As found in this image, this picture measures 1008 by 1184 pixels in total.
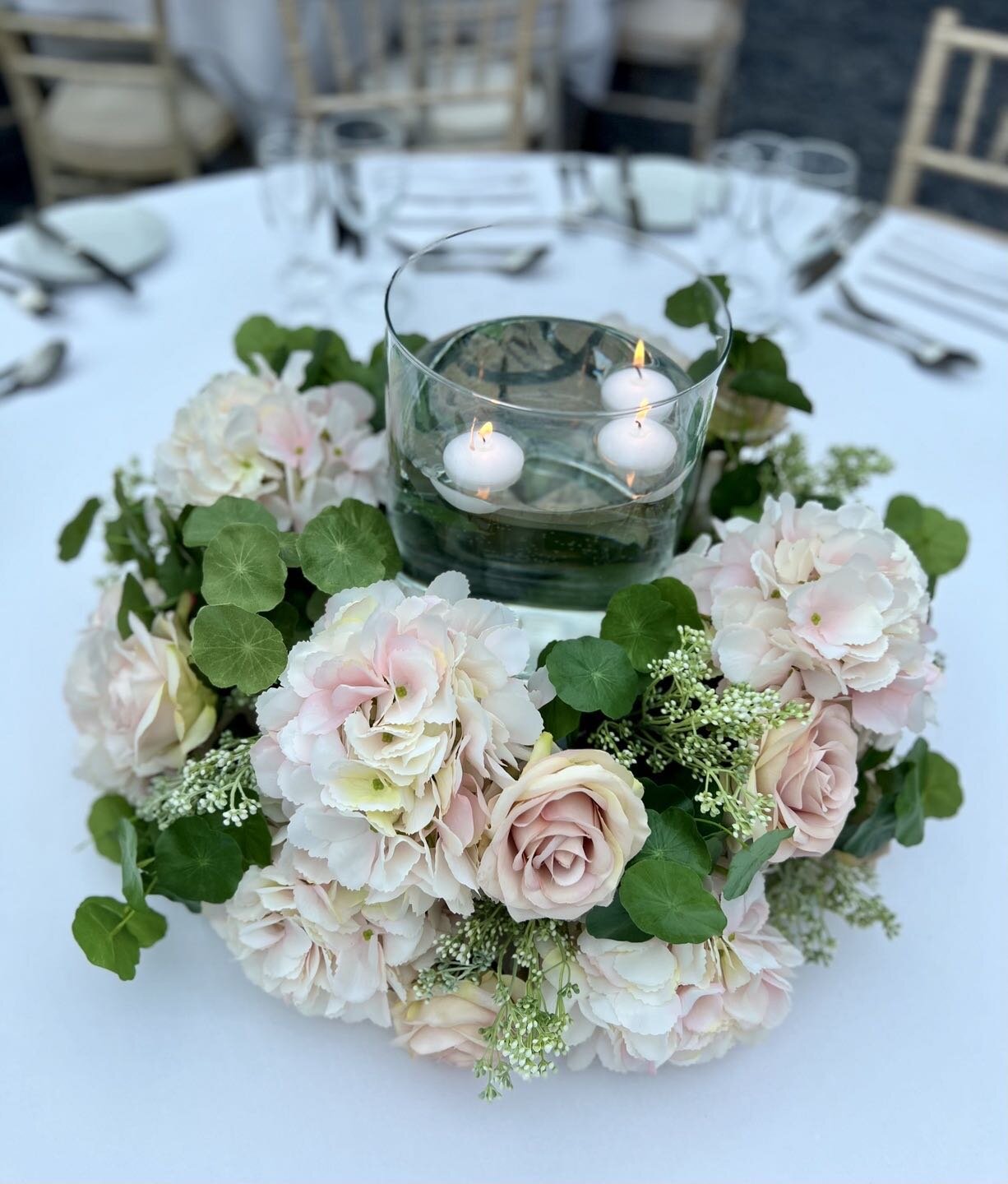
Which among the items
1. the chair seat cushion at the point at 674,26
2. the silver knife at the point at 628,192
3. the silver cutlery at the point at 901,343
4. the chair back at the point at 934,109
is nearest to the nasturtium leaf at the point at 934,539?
the silver cutlery at the point at 901,343

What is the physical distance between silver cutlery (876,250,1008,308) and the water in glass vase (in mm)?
765

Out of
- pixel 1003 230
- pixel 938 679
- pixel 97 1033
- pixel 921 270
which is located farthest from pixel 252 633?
pixel 1003 230

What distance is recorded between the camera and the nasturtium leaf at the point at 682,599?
2.17 ft

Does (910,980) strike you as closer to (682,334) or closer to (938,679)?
(938,679)

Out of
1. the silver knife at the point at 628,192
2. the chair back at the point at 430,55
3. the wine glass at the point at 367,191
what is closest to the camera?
the wine glass at the point at 367,191

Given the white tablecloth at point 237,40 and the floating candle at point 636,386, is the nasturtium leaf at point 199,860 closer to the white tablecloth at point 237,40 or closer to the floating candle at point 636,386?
the floating candle at point 636,386

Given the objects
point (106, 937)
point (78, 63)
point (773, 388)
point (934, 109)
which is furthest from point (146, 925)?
point (78, 63)

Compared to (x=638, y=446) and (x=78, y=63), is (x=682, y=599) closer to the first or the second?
(x=638, y=446)

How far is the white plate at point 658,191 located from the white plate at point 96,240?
0.57 meters

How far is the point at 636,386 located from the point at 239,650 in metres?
0.30

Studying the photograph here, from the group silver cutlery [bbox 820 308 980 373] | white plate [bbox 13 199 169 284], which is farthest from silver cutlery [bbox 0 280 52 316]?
silver cutlery [bbox 820 308 980 373]

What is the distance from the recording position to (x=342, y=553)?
649mm

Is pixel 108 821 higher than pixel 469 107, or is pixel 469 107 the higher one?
pixel 108 821

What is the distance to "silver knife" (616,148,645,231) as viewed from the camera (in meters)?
1.34
